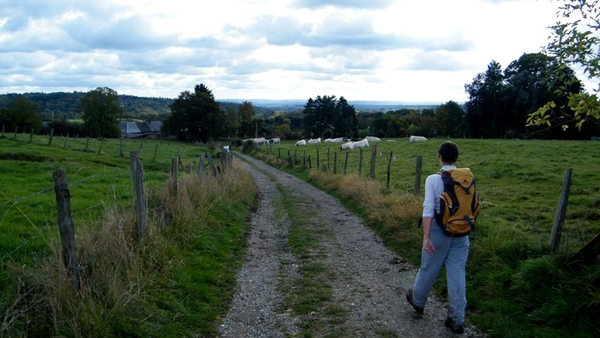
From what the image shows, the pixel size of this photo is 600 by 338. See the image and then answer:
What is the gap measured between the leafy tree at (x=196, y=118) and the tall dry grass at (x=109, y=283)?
244ft

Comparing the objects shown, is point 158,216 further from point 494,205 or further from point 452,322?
point 494,205

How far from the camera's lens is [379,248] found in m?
9.73

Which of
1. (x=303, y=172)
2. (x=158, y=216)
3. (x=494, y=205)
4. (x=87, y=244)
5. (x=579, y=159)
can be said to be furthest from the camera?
(x=303, y=172)

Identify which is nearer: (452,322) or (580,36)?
(452,322)

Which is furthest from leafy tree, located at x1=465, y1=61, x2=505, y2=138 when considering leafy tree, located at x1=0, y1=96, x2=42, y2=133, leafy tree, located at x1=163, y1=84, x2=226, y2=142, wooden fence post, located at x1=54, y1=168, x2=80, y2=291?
leafy tree, located at x1=0, y1=96, x2=42, y2=133

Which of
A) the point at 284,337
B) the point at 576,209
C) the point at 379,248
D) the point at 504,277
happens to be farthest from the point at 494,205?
the point at 284,337

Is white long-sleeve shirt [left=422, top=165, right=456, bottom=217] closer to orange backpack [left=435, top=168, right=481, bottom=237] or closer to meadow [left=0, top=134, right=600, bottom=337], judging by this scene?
orange backpack [left=435, top=168, right=481, bottom=237]

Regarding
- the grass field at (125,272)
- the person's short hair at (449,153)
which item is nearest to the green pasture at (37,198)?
the grass field at (125,272)

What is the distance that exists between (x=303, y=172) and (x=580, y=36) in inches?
959

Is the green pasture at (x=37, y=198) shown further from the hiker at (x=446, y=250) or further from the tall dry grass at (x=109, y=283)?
the hiker at (x=446, y=250)

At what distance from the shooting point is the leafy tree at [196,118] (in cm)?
8119

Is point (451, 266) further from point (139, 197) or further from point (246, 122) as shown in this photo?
point (246, 122)

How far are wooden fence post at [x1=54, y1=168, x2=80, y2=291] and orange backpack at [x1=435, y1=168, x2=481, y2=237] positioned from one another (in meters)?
4.06

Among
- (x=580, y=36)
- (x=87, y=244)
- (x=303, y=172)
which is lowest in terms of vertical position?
(x=303, y=172)
